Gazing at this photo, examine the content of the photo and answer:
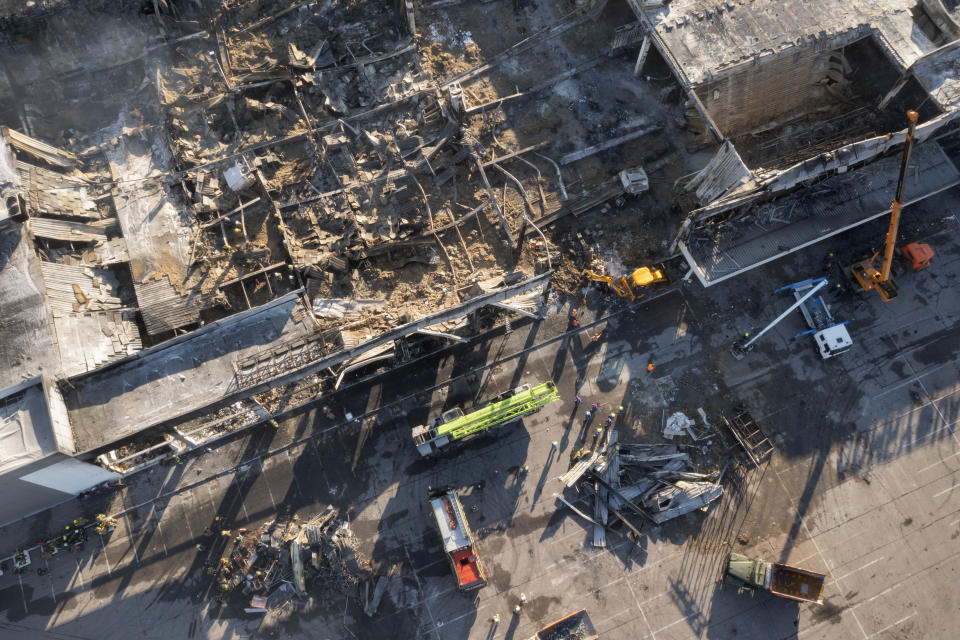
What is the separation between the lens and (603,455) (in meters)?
30.3

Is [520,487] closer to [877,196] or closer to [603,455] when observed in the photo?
[603,455]

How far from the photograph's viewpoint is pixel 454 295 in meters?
32.4

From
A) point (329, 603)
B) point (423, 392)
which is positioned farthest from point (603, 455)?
point (329, 603)

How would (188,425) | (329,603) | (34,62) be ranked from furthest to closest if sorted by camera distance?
(34,62) → (188,425) → (329,603)

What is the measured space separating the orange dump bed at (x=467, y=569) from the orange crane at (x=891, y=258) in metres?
26.1

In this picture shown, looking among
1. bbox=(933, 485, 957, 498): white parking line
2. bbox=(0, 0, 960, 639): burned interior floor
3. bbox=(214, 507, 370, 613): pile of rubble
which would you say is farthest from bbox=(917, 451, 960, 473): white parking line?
bbox=(214, 507, 370, 613): pile of rubble

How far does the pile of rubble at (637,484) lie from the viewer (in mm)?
29484

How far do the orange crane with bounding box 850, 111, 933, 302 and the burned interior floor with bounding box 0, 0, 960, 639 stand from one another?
1.05 meters

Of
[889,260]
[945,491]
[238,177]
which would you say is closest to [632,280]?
[889,260]

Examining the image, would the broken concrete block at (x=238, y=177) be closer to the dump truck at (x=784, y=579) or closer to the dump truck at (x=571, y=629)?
the dump truck at (x=571, y=629)

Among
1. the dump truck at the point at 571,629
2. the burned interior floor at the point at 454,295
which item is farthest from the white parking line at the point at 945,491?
the dump truck at the point at 571,629

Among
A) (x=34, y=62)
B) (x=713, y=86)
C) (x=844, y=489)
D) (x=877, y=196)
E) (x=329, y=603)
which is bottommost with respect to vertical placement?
(x=844, y=489)

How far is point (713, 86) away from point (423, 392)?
23989 mm

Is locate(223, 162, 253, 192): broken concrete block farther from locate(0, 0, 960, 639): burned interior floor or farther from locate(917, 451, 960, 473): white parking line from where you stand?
locate(917, 451, 960, 473): white parking line
